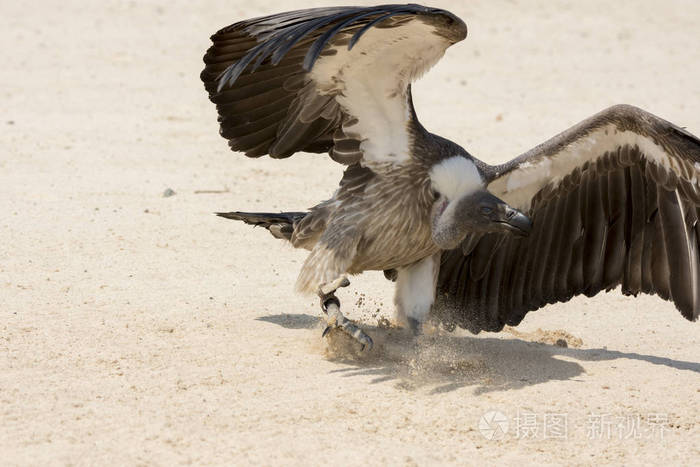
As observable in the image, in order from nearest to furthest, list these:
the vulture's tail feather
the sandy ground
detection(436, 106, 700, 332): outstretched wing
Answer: the sandy ground
detection(436, 106, 700, 332): outstretched wing
the vulture's tail feather

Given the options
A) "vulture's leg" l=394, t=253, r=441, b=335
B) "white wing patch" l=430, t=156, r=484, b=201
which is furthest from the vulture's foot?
"white wing patch" l=430, t=156, r=484, b=201

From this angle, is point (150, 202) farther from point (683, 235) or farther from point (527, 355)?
point (683, 235)

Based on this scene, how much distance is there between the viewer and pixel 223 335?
6.09 metres

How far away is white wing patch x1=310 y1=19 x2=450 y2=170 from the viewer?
219 inches

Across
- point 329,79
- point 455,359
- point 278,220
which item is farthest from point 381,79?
point 455,359

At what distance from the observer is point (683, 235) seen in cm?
638

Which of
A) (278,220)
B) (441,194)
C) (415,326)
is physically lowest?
(415,326)

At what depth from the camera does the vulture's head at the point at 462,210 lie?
19.6ft

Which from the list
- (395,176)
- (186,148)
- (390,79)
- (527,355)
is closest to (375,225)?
(395,176)

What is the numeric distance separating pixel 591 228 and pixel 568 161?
0.52 m

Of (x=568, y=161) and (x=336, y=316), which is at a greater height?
(x=568, y=161)

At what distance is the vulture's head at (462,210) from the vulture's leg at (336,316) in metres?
0.67
